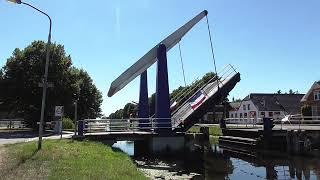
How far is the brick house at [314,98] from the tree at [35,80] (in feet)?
114

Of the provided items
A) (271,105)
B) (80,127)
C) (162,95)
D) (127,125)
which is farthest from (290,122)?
(271,105)

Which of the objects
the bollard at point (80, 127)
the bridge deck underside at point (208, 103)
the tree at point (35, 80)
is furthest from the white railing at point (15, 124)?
the bridge deck underside at point (208, 103)

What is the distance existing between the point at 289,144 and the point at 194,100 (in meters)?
7.67

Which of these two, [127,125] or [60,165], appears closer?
[60,165]

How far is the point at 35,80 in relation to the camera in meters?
46.2

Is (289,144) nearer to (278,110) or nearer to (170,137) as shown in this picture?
(170,137)

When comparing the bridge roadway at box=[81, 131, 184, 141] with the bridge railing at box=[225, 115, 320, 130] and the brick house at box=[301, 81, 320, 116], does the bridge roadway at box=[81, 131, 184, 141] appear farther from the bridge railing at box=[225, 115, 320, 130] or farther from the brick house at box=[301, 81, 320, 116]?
the brick house at box=[301, 81, 320, 116]

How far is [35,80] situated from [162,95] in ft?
63.6

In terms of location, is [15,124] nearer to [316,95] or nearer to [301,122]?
[301,122]

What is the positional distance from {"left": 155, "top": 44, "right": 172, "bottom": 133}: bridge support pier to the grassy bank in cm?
1007

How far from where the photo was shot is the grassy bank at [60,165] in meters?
15.0

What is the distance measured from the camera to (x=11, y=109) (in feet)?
163

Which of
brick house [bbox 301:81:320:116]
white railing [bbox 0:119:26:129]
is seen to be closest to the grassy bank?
white railing [bbox 0:119:26:129]

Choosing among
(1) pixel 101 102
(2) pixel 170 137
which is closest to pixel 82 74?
(1) pixel 101 102
